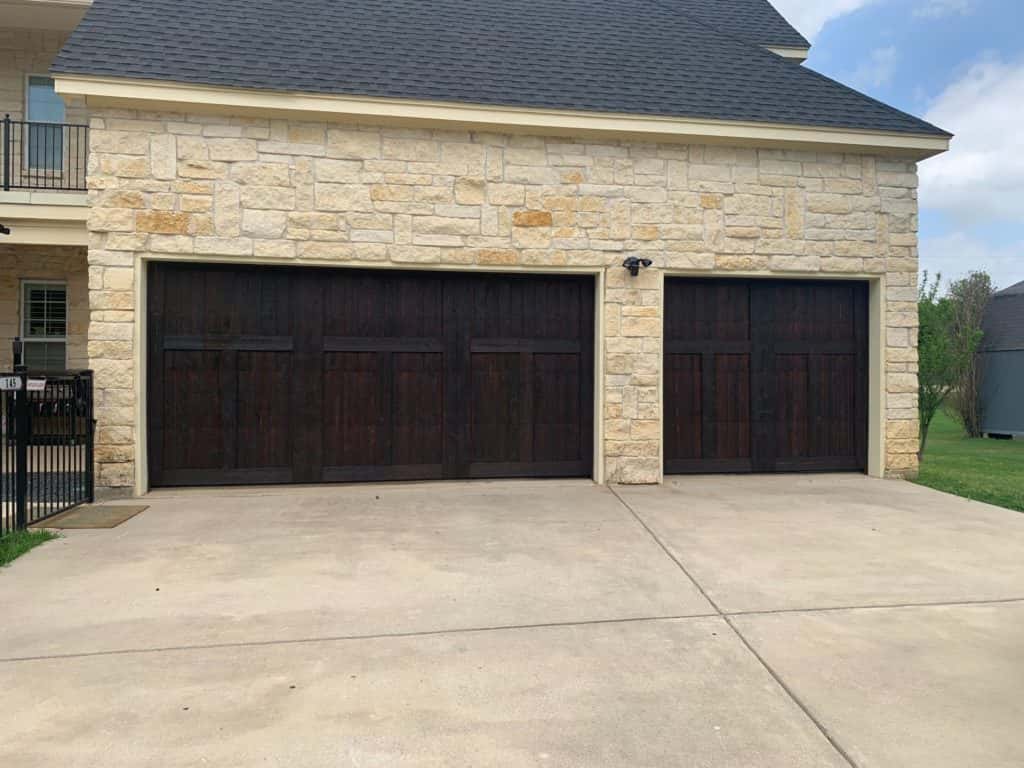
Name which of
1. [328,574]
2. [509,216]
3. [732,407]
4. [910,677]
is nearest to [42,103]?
[509,216]

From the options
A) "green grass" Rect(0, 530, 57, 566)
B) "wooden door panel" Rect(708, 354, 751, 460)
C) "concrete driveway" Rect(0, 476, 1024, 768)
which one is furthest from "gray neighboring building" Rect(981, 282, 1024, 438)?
"green grass" Rect(0, 530, 57, 566)

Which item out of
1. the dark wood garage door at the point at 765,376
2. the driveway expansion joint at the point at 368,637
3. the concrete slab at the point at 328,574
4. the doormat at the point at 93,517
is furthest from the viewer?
the dark wood garage door at the point at 765,376

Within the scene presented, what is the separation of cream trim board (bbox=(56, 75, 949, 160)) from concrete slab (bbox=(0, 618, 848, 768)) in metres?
5.87

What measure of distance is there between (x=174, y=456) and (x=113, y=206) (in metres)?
2.82

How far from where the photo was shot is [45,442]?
6547mm

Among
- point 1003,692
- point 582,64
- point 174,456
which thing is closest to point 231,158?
point 174,456

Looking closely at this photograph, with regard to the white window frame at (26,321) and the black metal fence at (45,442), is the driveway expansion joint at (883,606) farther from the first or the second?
the white window frame at (26,321)

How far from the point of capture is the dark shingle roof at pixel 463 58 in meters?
7.21

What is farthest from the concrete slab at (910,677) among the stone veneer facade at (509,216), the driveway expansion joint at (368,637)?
the stone veneer facade at (509,216)

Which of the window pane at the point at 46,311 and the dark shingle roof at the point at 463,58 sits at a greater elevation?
the dark shingle roof at the point at 463,58

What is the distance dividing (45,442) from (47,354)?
5119mm

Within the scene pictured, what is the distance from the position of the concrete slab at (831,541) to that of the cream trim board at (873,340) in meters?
0.54

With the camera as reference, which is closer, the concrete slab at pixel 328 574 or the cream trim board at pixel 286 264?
the concrete slab at pixel 328 574

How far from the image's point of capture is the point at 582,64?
8.30 metres
